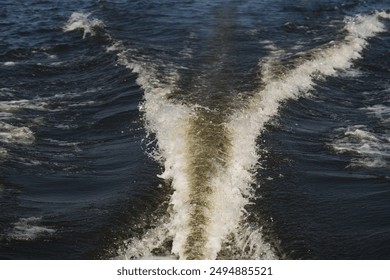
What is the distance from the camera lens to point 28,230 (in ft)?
32.2

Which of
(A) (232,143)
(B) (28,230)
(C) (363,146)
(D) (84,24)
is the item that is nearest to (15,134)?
(B) (28,230)

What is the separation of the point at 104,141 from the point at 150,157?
1668mm

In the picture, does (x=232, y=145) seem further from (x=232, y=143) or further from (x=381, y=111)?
(x=381, y=111)

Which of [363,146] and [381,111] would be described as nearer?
[363,146]

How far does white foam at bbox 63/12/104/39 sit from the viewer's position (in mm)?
23288

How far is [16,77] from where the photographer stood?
18.5 m

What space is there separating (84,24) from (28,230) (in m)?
15.9

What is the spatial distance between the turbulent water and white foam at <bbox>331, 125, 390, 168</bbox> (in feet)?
0.20

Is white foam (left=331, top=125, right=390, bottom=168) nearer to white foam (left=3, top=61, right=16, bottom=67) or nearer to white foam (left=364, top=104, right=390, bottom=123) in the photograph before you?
white foam (left=364, top=104, right=390, bottom=123)

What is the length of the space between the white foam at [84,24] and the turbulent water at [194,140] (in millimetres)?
135

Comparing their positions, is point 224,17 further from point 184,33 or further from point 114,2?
point 114,2

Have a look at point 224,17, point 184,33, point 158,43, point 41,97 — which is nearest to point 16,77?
point 41,97

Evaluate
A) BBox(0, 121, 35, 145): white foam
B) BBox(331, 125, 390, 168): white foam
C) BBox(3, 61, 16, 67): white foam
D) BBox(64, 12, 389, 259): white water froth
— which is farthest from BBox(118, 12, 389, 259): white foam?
BBox(3, 61, 16, 67): white foam
